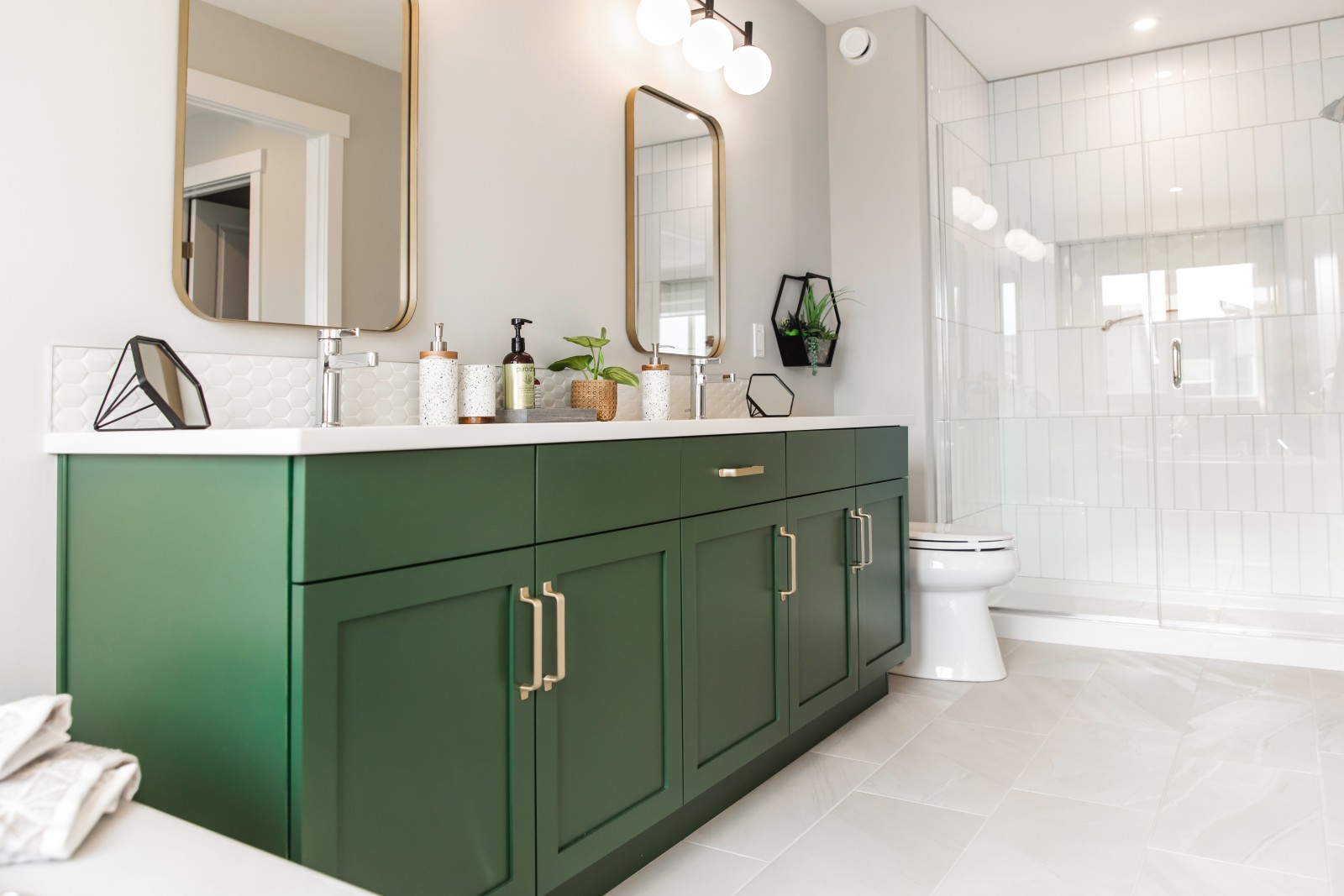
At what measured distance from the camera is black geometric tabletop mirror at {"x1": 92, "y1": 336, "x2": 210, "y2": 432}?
1.35 metres

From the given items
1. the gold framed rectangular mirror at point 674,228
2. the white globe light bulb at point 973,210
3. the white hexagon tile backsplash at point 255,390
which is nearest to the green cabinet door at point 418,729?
the white hexagon tile backsplash at point 255,390

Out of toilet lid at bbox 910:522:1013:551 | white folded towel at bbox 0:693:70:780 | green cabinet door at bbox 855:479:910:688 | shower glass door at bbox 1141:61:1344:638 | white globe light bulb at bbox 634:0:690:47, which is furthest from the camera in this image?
shower glass door at bbox 1141:61:1344:638

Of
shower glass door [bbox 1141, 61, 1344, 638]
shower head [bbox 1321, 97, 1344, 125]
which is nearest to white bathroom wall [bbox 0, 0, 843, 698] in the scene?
shower glass door [bbox 1141, 61, 1344, 638]

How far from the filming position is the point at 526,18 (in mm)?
2168

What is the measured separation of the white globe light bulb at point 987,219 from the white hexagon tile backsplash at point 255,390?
7.89 feet

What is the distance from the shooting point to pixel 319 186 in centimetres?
169

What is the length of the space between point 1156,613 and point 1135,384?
89 cm

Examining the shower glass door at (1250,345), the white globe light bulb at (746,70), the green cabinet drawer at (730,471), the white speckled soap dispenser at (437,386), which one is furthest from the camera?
the shower glass door at (1250,345)

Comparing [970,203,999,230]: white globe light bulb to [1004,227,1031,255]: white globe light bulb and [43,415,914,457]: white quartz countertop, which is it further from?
[43,415,914,457]: white quartz countertop

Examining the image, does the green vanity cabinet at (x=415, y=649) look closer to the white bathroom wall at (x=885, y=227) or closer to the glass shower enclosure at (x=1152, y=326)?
the white bathroom wall at (x=885, y=227)

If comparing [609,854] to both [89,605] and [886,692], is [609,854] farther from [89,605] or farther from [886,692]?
[886,692]

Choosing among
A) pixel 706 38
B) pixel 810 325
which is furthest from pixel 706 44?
pixel 810 325

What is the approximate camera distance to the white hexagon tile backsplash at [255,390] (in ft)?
4.42

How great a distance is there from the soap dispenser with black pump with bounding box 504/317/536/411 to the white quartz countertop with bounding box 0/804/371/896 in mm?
1154
